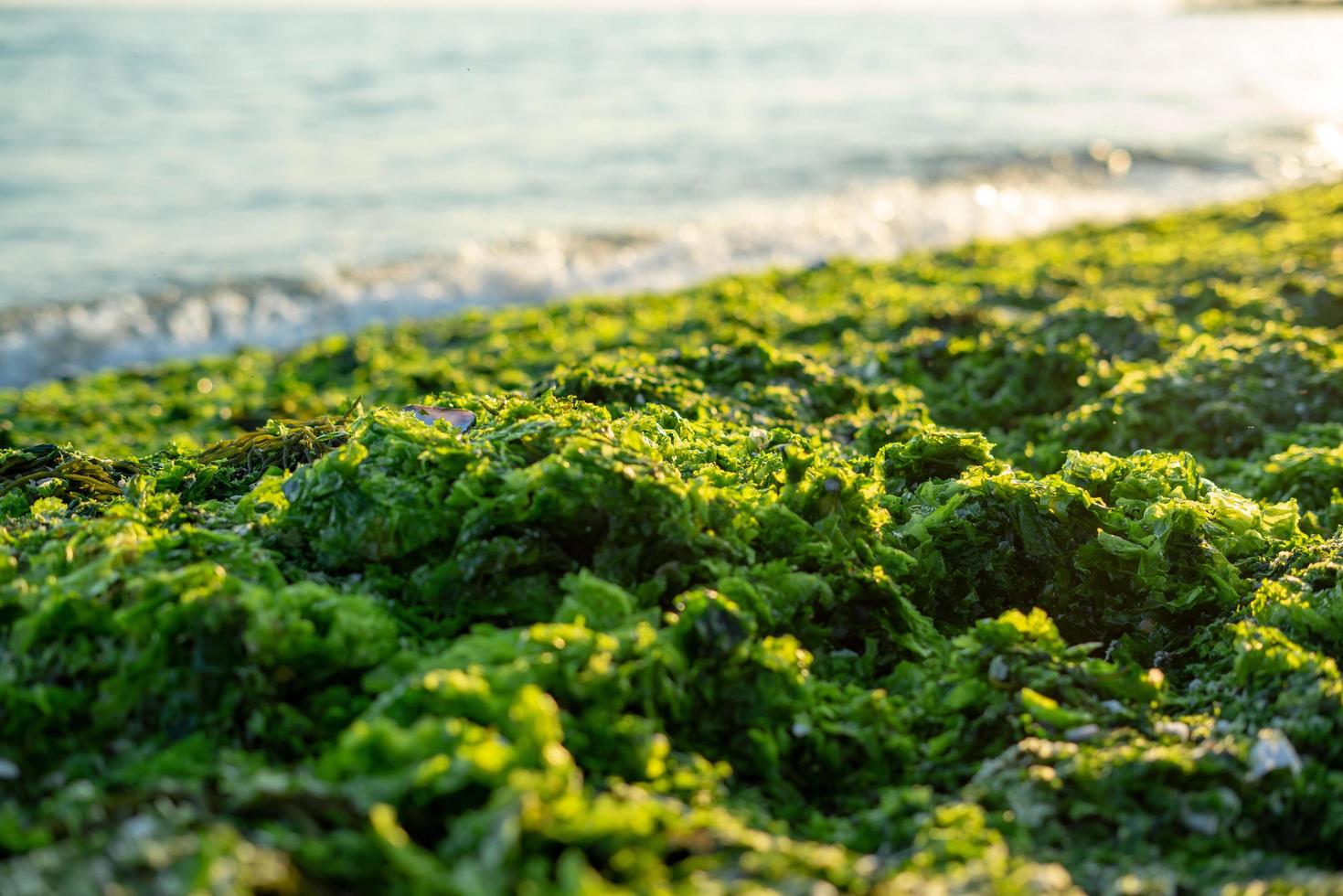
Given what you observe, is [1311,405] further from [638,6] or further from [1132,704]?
[638,6]

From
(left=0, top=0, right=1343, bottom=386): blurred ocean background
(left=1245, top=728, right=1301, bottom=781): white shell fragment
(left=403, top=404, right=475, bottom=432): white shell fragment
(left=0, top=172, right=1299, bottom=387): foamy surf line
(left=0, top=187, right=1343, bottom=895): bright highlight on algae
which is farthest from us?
(left=0, top=0, right=1343, bottom=386): blurred ocean background

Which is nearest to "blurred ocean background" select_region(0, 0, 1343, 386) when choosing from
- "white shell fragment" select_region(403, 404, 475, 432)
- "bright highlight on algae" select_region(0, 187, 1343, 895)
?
"white shell fragment" select_region(403, 404, 475, 432)

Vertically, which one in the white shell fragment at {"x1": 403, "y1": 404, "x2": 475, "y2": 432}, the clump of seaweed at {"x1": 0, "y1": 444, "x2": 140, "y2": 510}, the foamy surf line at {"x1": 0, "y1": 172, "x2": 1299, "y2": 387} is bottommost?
the foamy surf line at {"x1": 0, "y1": 172, "x2": 1299, "y2": 387}

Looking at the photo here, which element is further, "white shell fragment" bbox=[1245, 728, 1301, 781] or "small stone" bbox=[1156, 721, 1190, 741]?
"small stone" bbox=[1156, 721, 1190, 741]

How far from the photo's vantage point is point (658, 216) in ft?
70.8

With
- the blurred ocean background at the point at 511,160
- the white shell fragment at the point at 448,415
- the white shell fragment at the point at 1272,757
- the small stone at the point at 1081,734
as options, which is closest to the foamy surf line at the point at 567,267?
the blurred ocean background at the point at 511,160

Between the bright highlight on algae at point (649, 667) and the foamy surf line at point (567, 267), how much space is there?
1104 cm

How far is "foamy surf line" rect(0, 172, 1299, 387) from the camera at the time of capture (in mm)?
14766

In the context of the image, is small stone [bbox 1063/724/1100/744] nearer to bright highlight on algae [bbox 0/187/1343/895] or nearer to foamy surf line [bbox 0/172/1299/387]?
bright highlight on algae [bbox 0/187/1343/895]

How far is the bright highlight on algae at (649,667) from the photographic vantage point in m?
2.39

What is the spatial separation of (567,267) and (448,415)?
1381 cm

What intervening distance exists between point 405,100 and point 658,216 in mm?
14862

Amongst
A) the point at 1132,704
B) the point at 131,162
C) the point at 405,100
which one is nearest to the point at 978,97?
the point at 405,100

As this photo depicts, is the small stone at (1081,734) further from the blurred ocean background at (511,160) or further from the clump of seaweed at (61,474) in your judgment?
the blurred ocean background at (511,160)
